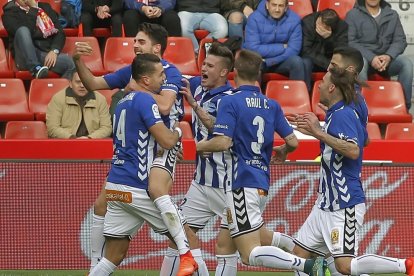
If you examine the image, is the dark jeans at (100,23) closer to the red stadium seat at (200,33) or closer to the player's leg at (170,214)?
the red stadium seat at (200,33)

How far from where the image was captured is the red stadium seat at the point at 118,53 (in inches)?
637

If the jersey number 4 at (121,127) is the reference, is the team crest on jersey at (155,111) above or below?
above

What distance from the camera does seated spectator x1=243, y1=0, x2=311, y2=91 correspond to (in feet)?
53.1

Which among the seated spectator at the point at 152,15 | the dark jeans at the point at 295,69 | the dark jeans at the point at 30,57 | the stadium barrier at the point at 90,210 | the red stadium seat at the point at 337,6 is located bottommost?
the stadium barrier at the point at 90,210

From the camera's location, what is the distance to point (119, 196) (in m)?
10.1

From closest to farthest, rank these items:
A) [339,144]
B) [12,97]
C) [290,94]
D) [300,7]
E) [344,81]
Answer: [339,144] < [344,81] < [12,97] < [290,94] < [300,7]

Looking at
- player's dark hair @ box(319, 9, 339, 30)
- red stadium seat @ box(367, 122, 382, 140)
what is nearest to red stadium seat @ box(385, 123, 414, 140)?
red stadium seat @ box(367, 122, 382, 140)

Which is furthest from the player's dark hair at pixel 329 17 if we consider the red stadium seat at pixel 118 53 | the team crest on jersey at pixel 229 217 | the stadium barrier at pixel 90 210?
the team crest on jersey at pixel 229 217

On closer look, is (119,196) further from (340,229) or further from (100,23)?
(100,23)

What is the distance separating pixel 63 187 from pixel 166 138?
3.00 meters

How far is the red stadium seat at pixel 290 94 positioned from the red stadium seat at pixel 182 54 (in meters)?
1.10

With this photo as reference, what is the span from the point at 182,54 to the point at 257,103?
6059 millimetres

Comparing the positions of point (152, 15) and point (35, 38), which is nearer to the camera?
point (35, 38)

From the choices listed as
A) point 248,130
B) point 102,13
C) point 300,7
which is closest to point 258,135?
point 248,130
